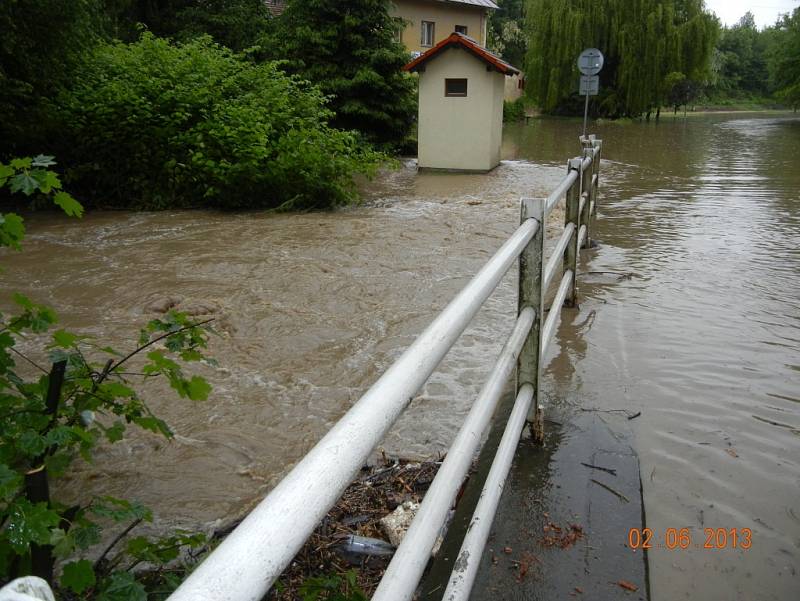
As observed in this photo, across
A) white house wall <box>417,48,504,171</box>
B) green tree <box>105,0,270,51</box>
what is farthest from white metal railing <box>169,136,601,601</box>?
green tree <box>105,0,270,51</box>

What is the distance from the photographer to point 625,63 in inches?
1275

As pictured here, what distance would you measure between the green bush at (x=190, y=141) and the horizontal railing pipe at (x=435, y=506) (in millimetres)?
8876

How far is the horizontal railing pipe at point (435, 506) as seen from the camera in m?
1.21

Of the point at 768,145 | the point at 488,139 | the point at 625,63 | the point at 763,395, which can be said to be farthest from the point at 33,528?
the point at 625,63

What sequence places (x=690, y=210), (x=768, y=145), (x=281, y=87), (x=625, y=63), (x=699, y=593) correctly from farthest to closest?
(x=625, y=63)
(x=768, y=145)
(x=281, y=87)
(x=690, y=210)
(x=699, y=593)

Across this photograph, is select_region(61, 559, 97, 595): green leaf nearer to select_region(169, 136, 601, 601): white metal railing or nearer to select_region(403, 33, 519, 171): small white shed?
select_region(169, 136, 601, 601): white metal railing

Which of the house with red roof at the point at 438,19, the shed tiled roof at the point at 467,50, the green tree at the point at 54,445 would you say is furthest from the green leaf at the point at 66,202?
the house with red roof at the point at 438,19

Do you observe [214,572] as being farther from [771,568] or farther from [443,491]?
[771,568]

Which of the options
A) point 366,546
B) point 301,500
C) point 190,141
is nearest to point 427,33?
point 190,141

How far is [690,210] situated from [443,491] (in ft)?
33.4

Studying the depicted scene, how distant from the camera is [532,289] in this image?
2.80 meters

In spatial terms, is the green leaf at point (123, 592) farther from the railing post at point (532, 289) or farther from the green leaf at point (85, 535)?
the railing post at point (532, 289)

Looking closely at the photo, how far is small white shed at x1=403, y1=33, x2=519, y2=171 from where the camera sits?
51.5 feet

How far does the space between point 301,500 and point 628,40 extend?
34472 millimetres
